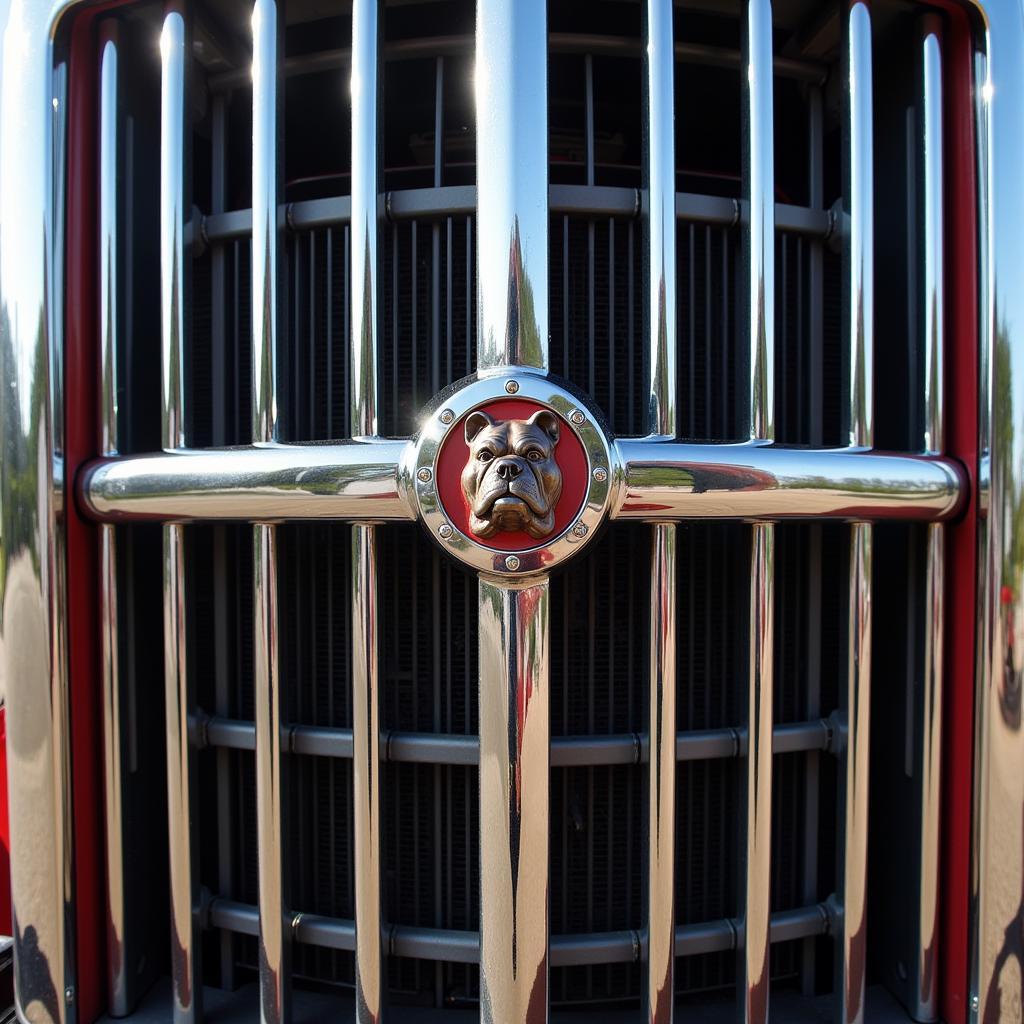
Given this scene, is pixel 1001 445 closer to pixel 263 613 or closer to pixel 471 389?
pixel 471 389

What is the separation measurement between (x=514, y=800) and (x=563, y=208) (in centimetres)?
102

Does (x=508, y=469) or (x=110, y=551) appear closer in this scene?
(x=508, y=469)

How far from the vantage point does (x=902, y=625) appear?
5.68 ft

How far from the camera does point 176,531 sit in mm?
1585

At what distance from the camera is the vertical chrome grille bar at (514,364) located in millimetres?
1410

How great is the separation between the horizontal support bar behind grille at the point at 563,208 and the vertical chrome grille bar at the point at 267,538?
0.10 meters

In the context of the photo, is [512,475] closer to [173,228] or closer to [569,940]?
[173,228]

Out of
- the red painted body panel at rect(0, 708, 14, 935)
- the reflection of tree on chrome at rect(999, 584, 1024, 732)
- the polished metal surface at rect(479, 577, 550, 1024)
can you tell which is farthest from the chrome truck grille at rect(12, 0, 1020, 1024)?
the red painted body panel at rect(0, 708, 14, 935)

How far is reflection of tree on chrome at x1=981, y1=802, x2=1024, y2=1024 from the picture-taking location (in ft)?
5.10

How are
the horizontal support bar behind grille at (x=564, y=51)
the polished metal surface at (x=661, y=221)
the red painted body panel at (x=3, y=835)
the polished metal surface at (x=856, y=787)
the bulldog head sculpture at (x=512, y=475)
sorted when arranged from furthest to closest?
1. the red painted body panel at (x=3, y=835)
2. the horizontal support bar behind grille at (x=564, y=51)
3. the polished metal surface at (x=856, y=787)
4. the polished metal surface at (x=661, y=221)
5. the bulldog head sculpture at (x=512, y=475)

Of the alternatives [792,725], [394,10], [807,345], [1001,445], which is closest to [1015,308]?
[1001,445]

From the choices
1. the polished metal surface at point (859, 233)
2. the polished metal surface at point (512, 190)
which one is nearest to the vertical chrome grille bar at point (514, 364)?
the polished metal surface at point (512, 190)

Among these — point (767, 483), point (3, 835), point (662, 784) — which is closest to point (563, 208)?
point (767, 483)

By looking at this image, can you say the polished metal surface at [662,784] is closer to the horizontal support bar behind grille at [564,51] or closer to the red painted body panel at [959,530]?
the red painted body panel at [959,530]
